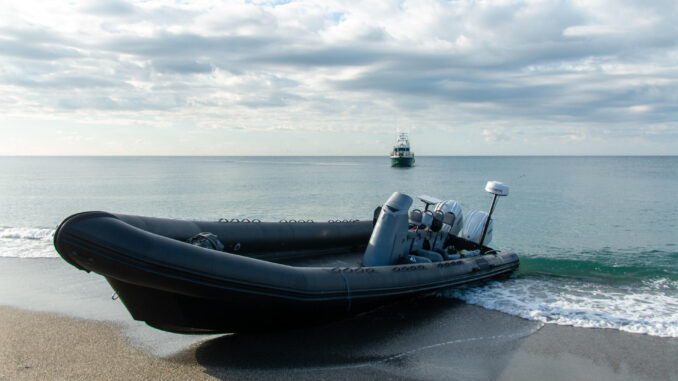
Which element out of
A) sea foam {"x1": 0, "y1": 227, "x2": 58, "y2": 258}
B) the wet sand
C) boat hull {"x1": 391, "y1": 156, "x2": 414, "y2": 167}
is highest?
boat hull {"x1": 391, "y1": 156, "x2": 414, "y2": 167}

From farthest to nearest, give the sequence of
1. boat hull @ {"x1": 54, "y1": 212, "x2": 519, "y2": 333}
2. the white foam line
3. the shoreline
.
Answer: the white foam line → the shoreline → boat hull @ {"x1": 54, "y1": 212, "x2": 519, "y2": 333}

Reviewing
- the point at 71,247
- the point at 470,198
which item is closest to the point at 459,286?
the point at 71,247

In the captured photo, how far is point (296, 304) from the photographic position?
188 inches

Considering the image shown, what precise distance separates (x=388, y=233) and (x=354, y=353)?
2.01m

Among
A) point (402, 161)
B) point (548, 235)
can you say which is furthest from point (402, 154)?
point (548, 235)

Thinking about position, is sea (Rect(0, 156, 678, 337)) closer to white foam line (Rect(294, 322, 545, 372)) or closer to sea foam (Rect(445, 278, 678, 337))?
sea foam (Rect(445, 278, 678, 337))

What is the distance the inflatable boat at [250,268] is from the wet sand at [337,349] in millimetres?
322

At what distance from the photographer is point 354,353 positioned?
4816 mm

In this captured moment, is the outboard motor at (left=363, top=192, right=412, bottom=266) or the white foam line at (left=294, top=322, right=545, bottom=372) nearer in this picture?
the white foam line at (left=294, top=322, right=545, bottom=372)

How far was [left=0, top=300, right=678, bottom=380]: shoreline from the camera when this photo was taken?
14.2 ft

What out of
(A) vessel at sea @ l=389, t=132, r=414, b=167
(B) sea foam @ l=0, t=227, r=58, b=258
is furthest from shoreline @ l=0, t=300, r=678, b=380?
(A) vessel at sea @ l=389, t=132, r=414, b=167

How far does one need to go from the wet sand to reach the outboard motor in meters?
0.75

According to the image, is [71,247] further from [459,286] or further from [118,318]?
[459,286]

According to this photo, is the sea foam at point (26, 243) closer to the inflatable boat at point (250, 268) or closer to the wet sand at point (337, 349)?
the wet sand at point (337, 349)
